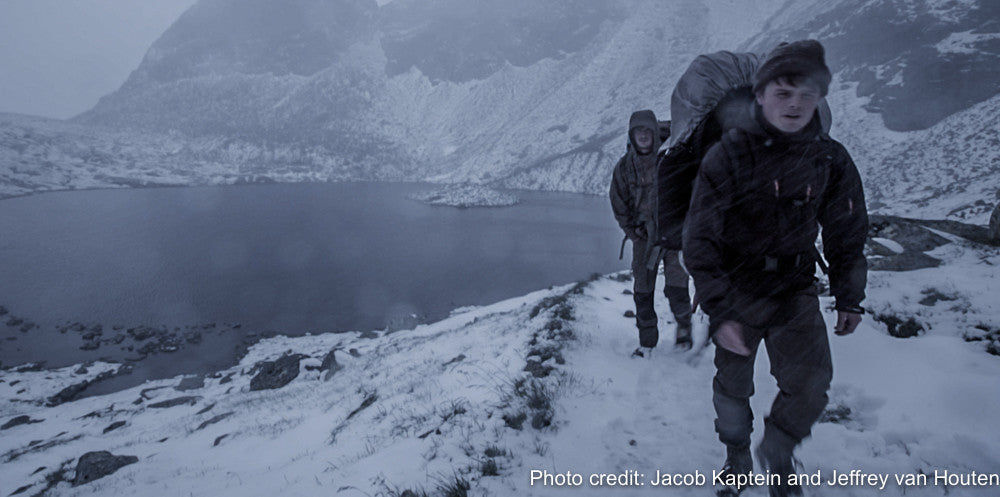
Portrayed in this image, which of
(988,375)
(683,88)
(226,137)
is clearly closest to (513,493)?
(683,88)

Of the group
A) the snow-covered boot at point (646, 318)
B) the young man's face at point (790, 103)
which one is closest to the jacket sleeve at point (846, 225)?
the young man's face at point (790, 103)

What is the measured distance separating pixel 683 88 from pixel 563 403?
2.72 m

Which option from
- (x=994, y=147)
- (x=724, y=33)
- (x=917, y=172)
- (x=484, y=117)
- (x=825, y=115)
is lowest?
(x=917, y=172)

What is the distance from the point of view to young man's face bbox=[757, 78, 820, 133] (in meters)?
1.96

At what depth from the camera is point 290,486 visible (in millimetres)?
3859

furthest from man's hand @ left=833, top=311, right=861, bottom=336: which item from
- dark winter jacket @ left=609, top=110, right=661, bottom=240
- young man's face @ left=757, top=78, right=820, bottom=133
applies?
dark winter jacket @ left=609, top=110, right=661, bottom=240

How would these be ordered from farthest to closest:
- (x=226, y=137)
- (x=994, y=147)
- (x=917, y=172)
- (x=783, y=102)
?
(x=226, y=137) → (x=917, y=172) → (x=994, y=147) → (x=783, y=102)

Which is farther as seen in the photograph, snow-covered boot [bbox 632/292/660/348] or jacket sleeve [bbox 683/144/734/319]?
snow-covered boot [bbox 632/292/660/348]

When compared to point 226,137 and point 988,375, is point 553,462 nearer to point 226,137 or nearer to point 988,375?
point 988,375

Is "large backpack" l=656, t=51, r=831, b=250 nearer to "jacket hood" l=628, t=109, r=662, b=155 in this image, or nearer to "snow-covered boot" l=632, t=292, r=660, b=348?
"jacket hood" l=628, t=109, r=662, b=155

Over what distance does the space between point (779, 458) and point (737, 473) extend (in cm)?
29

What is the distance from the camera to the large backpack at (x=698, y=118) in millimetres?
2422

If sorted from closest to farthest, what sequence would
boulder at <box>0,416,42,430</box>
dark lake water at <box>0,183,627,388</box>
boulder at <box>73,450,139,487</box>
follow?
boulder at <box>73,450,139,487</box>, boulder at <box>0,416,42,430</box>, dark lake water at <box>0,183,627,388</box>

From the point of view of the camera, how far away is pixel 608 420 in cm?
339
